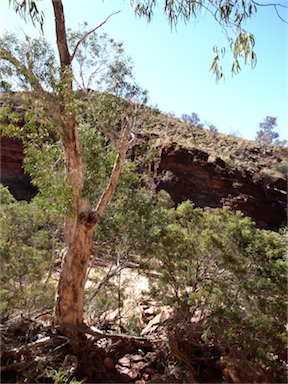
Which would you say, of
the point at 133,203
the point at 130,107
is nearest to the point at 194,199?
the point at 133,203

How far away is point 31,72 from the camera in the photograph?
5180mm

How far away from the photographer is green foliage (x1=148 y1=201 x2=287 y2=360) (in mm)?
5840

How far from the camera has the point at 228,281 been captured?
20.9 ft

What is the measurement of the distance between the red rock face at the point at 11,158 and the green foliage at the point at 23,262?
51.6 feet

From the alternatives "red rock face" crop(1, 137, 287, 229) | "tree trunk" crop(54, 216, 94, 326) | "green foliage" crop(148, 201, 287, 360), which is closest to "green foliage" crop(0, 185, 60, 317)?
"tree trunk" crop(54, 216, 94, 326)

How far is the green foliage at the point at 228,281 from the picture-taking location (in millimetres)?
5840

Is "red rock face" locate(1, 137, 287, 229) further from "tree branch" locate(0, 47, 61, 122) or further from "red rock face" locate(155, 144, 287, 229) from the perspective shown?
"tree branch" locate(0, 47, 61, 122)

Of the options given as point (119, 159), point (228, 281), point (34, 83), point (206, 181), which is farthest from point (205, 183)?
point (34, 83)

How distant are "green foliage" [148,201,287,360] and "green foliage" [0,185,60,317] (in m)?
2.53

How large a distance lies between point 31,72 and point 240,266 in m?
5.02

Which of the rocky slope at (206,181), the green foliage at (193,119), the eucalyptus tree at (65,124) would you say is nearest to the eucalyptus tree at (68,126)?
the eucalyptus tree at (65,124)

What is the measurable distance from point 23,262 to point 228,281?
439 cm

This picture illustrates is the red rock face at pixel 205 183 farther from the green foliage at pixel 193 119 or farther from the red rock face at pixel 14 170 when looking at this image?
the green foliage at pixel 193 119

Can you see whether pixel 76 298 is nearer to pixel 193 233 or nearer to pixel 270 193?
pixel 193 233
